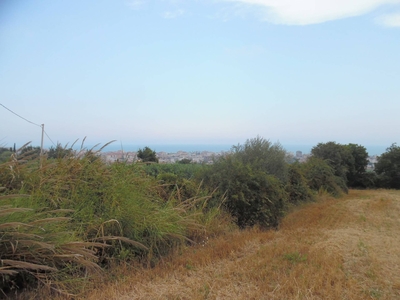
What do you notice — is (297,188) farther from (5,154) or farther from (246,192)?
(5,154)

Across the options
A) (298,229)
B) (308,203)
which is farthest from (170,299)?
(308,203)

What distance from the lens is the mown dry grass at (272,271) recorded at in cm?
414

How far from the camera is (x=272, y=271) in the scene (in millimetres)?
4840

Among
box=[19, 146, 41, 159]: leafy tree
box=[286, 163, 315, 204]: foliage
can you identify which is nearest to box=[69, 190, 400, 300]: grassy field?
box=[19, 146, 41, 159]: leafy tree

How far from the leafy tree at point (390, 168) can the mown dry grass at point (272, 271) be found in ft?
78.6

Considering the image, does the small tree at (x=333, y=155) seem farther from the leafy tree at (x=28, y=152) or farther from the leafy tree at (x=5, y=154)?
the leafy tree at (x=5, y=154)

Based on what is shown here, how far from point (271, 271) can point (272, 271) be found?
15 mm

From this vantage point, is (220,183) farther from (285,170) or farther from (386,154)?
(386,154)

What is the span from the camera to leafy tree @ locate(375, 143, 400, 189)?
92.0ft

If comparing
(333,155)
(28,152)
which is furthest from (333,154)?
(28,152)

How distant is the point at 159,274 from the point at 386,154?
1156 inches

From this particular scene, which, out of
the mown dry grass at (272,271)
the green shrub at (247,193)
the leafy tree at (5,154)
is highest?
the leafy tree at (5,154)

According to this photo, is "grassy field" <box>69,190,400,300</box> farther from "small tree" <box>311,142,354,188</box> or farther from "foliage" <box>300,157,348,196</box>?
"small tree" <box>311,142,354,188</box>

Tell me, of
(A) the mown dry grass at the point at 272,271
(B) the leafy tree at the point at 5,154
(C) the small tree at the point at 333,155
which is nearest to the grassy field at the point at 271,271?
(A) the mown dry grass at the point at 272,271
